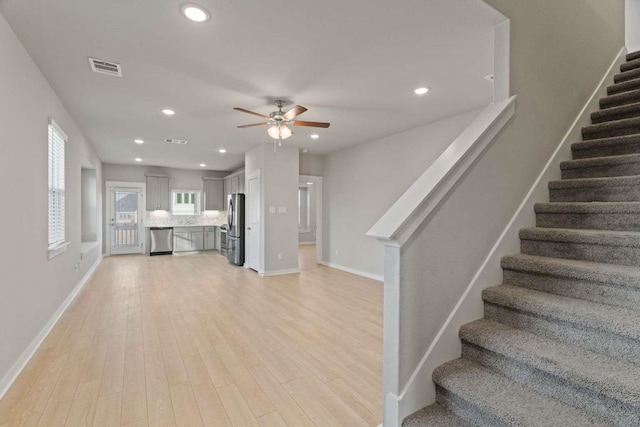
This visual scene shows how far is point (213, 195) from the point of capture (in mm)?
9602

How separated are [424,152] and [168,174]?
7.73 metres

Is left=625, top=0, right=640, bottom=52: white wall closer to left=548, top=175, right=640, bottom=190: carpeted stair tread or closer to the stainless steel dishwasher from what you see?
left=548, top=175, right=640, bottom=190: carpeted stair tread

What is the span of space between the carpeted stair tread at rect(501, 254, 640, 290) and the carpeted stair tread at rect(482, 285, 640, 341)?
0.12 meters

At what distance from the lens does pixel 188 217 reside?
31.3 ft

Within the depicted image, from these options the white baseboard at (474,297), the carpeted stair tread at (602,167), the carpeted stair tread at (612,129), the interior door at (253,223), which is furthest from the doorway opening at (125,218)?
the carpeted stair tread at (612,129)

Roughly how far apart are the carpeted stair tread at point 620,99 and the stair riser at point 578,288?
2003 millimetres

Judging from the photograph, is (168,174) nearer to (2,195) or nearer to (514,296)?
(2,195)

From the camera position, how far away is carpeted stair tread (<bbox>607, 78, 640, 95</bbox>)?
2.56 m

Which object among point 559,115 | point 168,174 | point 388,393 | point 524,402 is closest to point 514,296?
point 524,402

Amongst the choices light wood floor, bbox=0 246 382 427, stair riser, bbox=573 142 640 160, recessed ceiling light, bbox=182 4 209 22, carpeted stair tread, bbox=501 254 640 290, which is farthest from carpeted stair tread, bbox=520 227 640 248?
recessed ceiling light, bbox=182 4 209 22

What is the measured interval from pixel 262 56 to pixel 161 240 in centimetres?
750

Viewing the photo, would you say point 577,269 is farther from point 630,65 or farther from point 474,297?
point 630,65

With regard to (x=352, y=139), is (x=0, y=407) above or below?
below

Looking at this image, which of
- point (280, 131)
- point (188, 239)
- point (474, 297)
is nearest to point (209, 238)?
point (188, 239)
